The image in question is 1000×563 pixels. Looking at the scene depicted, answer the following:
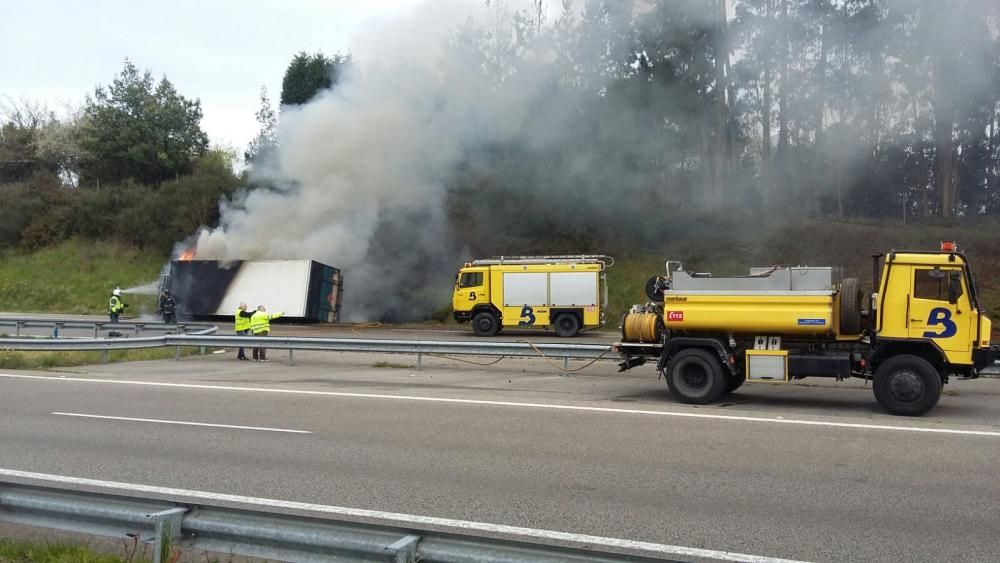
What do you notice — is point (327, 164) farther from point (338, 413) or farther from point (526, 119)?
point (338, 413)

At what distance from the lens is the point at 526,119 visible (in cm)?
3278

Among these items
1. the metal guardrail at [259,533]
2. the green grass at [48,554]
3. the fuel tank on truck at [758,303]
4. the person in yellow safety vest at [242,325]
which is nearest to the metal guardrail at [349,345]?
the person in yellow safety vest at [242,325]

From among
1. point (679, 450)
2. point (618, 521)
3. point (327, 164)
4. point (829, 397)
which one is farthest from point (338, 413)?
point (327, 164)

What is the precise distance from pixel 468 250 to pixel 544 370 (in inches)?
764

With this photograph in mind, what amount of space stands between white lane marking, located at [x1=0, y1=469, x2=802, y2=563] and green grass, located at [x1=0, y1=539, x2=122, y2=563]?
49.4 inches

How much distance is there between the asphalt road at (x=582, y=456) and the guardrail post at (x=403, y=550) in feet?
6.59

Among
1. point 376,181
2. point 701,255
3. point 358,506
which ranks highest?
point 376,181

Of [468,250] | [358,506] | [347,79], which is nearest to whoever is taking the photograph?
[358,506]

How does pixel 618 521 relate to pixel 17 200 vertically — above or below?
below

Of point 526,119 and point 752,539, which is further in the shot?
point 526,119

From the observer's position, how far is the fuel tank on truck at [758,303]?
35.7 ft

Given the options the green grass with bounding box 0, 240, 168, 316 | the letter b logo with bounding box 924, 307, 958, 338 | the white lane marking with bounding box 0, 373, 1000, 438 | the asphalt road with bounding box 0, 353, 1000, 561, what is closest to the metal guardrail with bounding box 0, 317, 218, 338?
the white lane marking with bounding box 0, 373, 1000, 438

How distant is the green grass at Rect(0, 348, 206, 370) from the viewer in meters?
17.0

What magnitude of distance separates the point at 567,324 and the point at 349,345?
33.9ft
